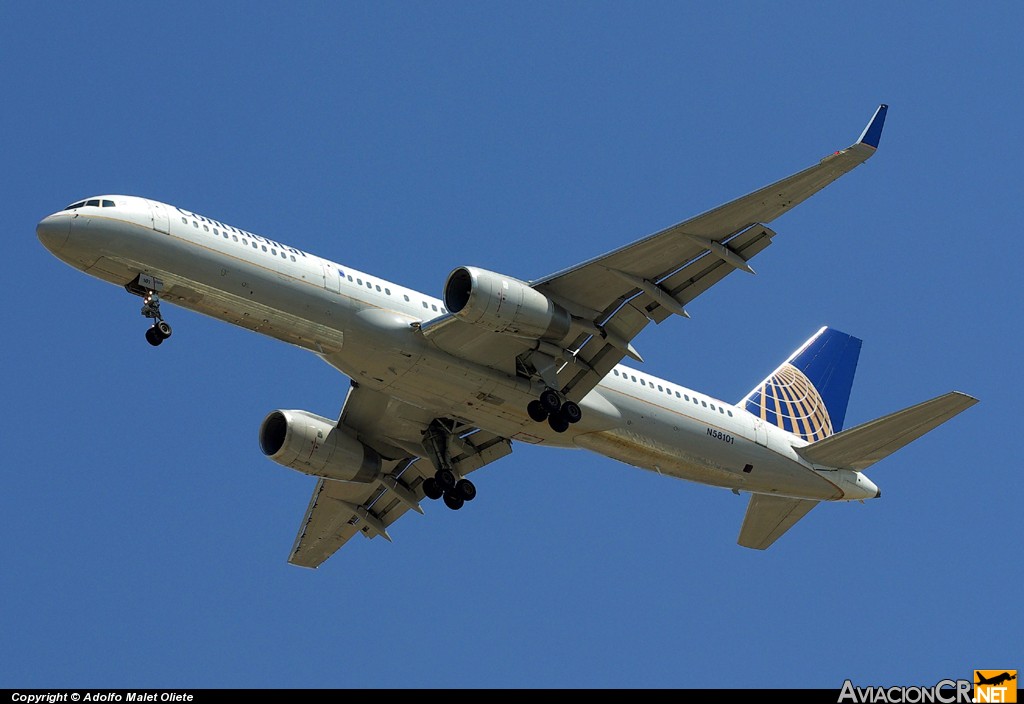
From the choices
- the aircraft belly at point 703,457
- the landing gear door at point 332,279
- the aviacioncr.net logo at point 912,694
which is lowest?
the aviacioncr.net logo at point 912,694

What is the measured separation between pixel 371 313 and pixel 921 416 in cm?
1453

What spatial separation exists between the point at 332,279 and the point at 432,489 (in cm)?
879

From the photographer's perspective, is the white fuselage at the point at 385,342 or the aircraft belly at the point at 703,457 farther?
the aircraft belly at the point at 703,457

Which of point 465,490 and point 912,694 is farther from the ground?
point 465,490

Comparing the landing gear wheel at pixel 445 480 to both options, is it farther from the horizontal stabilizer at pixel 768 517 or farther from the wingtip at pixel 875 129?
the wingtip at pixel 875 129

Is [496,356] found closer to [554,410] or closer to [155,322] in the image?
[554,410]

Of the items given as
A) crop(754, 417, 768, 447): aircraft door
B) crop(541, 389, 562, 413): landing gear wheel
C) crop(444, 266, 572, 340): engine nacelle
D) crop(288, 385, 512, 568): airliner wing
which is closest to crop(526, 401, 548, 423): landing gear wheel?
crop(541, 389, 562, 413): landing gear wheel

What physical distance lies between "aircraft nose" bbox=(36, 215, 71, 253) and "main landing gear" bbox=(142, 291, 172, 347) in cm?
225

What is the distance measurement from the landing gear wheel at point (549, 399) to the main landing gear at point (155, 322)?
30.7 ft

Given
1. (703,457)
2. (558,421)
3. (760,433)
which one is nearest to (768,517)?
(760,433)

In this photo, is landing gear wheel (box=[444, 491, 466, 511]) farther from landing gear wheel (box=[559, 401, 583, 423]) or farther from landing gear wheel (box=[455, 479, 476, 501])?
landing gear wheel (box=[559, 401, 583, 423])

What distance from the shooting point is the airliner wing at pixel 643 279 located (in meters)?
32.5

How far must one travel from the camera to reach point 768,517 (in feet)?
138

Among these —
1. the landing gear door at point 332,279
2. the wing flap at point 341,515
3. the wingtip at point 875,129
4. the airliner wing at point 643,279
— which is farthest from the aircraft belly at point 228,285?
the wingtip at point 875,129
